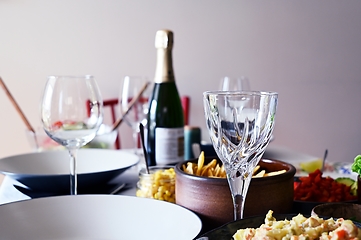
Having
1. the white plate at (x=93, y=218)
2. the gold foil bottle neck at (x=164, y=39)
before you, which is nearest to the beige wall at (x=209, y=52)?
the gold foil bottle neck at (x=164, y=39)

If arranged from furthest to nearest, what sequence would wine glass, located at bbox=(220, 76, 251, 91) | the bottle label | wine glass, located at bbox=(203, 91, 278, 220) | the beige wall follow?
the beige wall → wine glass, located at bbox=(220, 76, 251, 91) → the bottle label → wine glass, located at bbox=(203, 91, 278, 220)

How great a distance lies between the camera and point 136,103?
1.49 metres

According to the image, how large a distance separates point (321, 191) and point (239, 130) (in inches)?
10.4

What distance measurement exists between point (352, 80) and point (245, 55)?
2.45 ft

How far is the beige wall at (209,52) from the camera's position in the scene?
101 inches

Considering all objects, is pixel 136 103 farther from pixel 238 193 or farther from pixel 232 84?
pixel 238 193

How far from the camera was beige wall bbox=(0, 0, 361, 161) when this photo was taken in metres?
2.57

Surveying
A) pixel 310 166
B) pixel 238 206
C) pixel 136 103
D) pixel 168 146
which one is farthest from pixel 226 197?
pixel 136 103

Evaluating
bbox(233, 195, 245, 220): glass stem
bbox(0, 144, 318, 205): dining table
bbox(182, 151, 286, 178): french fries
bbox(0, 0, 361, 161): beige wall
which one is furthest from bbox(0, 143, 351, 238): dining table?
bbox(0, 0, 361, 161): beige wall

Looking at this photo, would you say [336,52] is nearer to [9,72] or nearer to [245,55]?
[245,55]

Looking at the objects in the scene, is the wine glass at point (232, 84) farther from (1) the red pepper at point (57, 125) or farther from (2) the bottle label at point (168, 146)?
(1) the red pepper at point (57, 125)

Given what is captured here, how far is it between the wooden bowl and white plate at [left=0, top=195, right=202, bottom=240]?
2 cm

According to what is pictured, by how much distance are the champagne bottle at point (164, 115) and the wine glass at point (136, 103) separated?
0.56 feet

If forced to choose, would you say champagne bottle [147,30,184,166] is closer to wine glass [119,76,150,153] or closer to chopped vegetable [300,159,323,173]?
wine glass [119,76,150,153]
